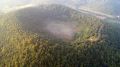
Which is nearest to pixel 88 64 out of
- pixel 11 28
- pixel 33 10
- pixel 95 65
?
pixel 95 65

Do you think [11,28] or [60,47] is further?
[11,28]

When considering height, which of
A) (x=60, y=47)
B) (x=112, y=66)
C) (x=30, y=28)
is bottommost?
(x=112, y=66)

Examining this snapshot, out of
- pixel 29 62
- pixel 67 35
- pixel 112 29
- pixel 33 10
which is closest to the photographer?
pixel 29 62

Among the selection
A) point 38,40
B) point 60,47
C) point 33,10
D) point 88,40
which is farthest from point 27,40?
point 33,10

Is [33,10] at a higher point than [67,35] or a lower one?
higher

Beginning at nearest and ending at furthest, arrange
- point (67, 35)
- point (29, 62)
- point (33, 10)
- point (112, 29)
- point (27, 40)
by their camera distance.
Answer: point (29, 62), point (27, 40), point (67, 35), point (112, 29), point (33, 10)

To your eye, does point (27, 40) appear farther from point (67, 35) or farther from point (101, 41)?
point (101, 41)
